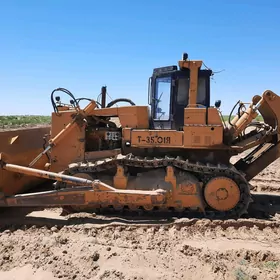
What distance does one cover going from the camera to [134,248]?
16.3ft

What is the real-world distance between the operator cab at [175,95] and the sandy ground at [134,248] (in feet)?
6.94

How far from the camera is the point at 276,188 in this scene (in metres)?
8.93

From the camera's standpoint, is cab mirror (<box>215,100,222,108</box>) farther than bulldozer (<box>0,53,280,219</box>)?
Yes

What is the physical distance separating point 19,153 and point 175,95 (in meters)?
3.77

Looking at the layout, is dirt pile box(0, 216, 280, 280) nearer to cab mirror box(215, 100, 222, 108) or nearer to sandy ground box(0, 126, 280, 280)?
sandy ground box(0, 126, 280, 280)

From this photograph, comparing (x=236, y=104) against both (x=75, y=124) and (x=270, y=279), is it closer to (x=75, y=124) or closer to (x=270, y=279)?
(x=75, y=124)

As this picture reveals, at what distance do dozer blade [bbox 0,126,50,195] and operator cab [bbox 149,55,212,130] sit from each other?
287cm

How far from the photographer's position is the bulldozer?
20.5 ft

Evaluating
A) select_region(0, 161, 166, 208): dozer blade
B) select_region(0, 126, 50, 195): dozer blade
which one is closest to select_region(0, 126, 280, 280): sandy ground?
select_region(0, 161, 166, 208): dozer blade

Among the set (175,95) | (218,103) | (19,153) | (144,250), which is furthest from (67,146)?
(218,103)

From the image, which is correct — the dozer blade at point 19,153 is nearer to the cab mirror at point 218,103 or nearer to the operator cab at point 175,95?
the operator cab at point 175,95

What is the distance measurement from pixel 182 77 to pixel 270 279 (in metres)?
4.26

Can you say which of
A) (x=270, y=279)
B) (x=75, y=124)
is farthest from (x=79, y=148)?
(x=270, y=279)

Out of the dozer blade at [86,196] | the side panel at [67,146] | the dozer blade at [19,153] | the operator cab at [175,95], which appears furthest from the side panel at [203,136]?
the dozer blade at [19,153]
